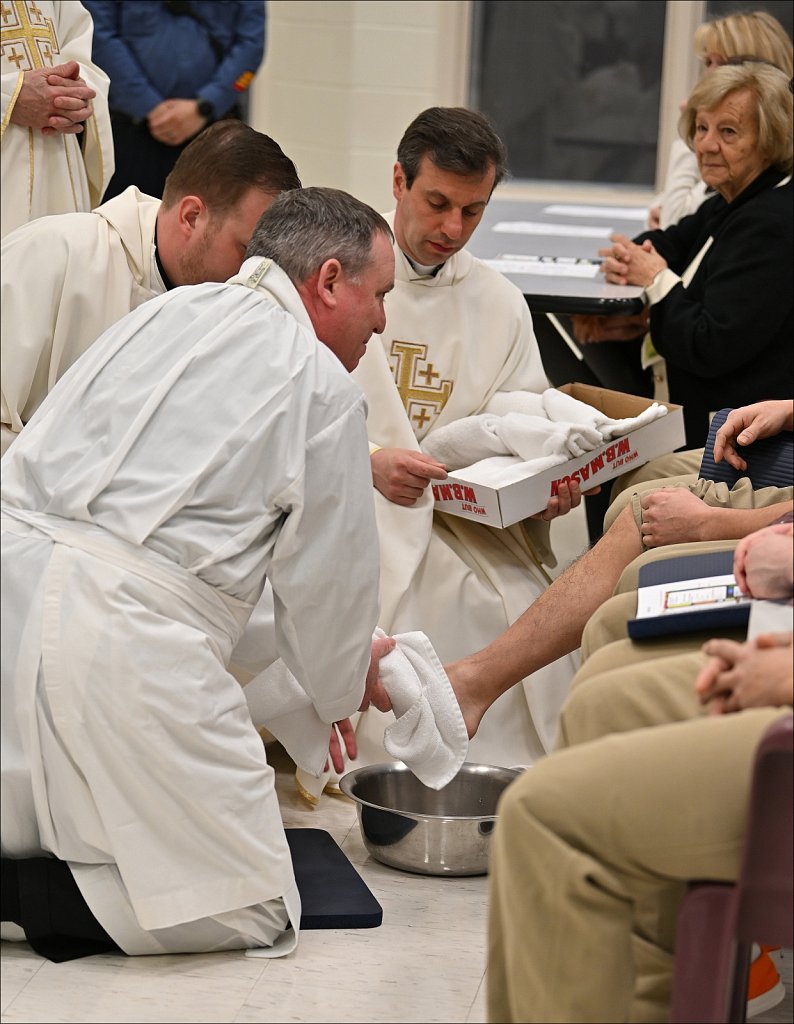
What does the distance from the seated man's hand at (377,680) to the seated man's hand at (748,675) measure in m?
0.91

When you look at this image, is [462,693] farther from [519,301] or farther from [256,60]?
[256,60]

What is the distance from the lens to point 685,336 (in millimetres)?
4094

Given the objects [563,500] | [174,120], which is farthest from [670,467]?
[174,120]

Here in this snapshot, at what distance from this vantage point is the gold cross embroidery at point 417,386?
3.81 meters

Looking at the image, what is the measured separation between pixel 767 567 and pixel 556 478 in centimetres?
117

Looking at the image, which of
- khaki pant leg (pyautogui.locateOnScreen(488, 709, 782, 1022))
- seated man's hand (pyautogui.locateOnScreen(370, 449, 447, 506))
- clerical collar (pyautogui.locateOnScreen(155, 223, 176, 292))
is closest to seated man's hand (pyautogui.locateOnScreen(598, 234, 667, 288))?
seated man's hand (pyautogui.locateOnScreen(370, 449, 447, 506))

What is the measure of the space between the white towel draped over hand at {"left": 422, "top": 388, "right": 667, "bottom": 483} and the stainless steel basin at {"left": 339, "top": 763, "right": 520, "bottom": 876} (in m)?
0.70

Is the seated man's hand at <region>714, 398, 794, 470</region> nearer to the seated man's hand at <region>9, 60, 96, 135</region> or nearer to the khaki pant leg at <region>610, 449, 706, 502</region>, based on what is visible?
Result: the khaki pant leg at <region>610, 449, 706, 502</region>

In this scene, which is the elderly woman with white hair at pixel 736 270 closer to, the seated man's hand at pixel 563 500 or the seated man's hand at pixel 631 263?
the seated man's hand at pixel 631 263

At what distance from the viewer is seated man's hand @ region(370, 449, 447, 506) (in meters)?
3.46

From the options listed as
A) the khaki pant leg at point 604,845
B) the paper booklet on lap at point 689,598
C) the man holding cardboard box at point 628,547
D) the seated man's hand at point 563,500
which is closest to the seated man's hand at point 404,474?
the seated man's hand at point 563,500

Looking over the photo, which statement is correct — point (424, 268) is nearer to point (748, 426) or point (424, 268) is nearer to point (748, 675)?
point (748, 426)

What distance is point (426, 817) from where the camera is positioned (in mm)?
2822

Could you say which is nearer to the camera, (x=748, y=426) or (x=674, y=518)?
(x=674, y=518)
